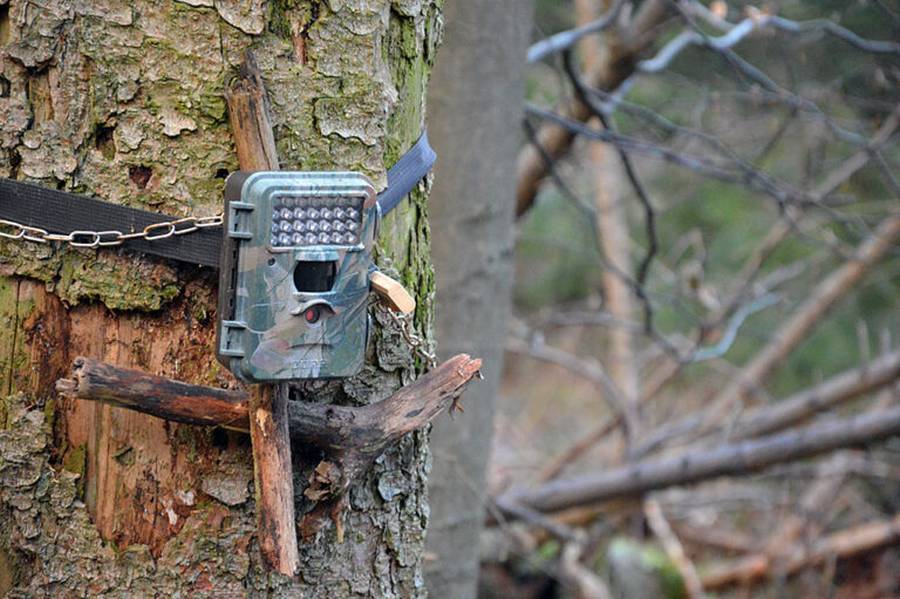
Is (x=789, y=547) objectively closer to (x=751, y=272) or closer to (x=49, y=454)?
(x=751, y=272)

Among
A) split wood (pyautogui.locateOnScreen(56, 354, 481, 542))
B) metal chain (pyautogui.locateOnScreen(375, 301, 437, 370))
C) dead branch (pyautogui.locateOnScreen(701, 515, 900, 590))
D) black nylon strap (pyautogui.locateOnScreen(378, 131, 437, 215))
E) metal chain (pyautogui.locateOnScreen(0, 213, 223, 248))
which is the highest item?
black nylon strap (pyautogui.locateOnScreen(378, 131, 437, 215))

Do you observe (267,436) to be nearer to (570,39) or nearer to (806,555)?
(570,39)

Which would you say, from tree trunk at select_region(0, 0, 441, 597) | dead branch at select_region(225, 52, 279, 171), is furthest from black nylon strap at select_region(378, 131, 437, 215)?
dead branch at select_region(225, 52, 279, 171)

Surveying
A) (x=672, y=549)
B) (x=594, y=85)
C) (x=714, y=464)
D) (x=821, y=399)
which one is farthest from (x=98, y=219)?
(x=672, y=549)

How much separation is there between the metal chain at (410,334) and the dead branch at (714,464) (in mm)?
2564

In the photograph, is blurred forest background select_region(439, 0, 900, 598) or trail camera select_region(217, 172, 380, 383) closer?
trail camera select_region(217, 172, 380, 383)

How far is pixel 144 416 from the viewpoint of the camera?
129 cm

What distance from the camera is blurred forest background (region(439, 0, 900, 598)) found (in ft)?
11.3

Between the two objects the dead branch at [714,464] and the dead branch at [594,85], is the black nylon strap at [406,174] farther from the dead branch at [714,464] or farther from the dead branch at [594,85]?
the dead branch at [714,464]

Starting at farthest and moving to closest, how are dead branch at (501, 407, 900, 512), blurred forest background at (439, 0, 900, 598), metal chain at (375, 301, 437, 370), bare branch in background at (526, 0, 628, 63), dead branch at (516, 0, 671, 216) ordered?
1. dead branch at (501, 407, 900, 512)
2. blurred forest background at (439, 0, 900, 598)
3. dead branch at (516, 0, 671, 216)
4. bare branch in background at (526, 0, 628, 63)
5. metal chain at (375, 301, 437, 370)

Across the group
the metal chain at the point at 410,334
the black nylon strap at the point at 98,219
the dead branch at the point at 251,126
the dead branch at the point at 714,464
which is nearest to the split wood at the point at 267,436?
the dead branch at the point at 251,126

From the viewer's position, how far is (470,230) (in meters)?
2.75

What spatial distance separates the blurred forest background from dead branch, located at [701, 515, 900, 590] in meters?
0.01

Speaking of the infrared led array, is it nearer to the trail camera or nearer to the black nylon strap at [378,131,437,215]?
the trail camera
